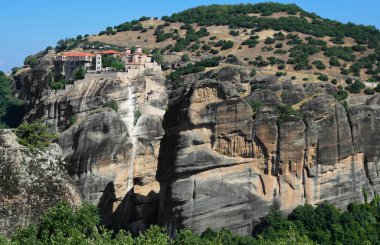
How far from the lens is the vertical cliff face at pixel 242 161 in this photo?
4928 centimetres

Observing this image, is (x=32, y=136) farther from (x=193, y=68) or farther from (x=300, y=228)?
(x=193, y=68)

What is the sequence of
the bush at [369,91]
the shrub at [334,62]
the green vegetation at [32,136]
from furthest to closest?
the shrub at [334,62]
the bush at [369,91]
the green vegetation at [32,136]

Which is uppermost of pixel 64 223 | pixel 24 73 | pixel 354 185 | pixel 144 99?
pixel 24 73

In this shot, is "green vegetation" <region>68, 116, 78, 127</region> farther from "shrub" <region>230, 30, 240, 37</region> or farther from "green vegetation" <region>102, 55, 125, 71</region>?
"shrub" <region>230, 30, 240, 37</region>

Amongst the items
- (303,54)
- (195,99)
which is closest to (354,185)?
(195,99)

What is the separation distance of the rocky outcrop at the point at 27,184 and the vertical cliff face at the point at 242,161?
10957mm

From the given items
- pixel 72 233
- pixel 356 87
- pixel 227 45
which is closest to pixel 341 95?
pixel 356 87

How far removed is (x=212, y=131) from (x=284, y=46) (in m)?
55.2

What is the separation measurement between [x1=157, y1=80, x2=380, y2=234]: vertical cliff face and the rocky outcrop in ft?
35.9

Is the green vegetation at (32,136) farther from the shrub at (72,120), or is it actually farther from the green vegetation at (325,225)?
the shrub at (72,120)

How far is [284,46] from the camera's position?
102938 millimetres

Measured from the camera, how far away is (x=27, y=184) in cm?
3750

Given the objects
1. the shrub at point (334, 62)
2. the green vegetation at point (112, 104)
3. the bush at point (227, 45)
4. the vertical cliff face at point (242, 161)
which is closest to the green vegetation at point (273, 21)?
the bush at point (227, 45)

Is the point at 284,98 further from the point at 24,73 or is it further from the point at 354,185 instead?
the point at 24,73
